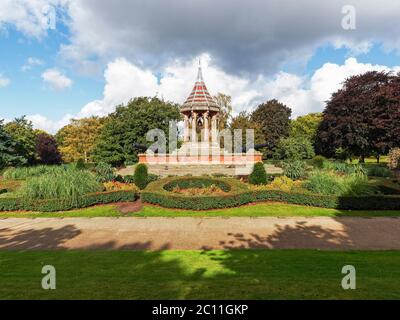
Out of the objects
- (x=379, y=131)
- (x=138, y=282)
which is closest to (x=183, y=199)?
(x=138, y=282)

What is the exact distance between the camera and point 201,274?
605cm

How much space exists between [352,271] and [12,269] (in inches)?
292

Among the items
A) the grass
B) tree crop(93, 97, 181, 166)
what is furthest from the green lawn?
tree crop(93, 97, 181, 166)

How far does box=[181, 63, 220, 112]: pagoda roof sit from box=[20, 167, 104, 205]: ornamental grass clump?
19446 mm

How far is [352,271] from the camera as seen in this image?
552cm

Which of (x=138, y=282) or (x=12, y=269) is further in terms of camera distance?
(x=12, y=269)

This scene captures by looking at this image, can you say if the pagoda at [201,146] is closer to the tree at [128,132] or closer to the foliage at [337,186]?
the tree at [128,132]

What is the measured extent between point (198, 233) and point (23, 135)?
45.9 metres

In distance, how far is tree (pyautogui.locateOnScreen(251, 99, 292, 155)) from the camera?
5616cm

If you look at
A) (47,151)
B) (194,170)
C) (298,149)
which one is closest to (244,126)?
(298,149)

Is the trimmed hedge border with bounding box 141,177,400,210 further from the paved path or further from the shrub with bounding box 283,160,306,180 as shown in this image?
the shrub with bounding box 283,160,306,180

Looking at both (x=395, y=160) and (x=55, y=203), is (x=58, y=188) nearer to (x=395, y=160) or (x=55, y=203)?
(x=55, y=203)
